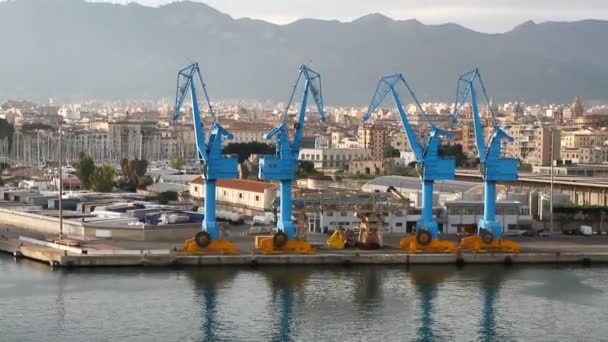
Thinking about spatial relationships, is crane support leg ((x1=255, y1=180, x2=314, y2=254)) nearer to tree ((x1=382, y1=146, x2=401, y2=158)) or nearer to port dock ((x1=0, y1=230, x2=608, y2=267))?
port dock ((x1=0, y1=230, x2=608, y2=267))

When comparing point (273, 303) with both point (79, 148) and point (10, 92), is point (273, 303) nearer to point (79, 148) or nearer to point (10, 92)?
point (79, 148)

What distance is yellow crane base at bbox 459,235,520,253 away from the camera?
1559 cm

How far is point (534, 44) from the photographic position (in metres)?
180

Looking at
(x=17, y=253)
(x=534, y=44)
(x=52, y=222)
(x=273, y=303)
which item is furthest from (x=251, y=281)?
(x=534, y=44)

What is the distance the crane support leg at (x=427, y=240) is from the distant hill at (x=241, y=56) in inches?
4770

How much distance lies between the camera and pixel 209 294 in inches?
499

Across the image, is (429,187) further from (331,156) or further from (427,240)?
(331,156)

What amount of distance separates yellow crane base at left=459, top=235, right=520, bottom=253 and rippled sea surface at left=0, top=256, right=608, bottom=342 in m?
0.69

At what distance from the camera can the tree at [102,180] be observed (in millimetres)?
24859

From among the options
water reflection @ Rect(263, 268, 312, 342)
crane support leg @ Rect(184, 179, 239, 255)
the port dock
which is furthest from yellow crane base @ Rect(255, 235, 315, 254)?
water reflection @ Rect(263, 268, 312, 342)

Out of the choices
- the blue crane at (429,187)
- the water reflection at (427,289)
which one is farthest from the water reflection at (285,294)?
the blue crane at (429,187)

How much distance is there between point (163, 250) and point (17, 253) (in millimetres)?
2265

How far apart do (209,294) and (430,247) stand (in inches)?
158

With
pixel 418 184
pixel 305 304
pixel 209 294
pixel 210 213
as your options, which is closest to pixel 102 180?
pixel 418 184
